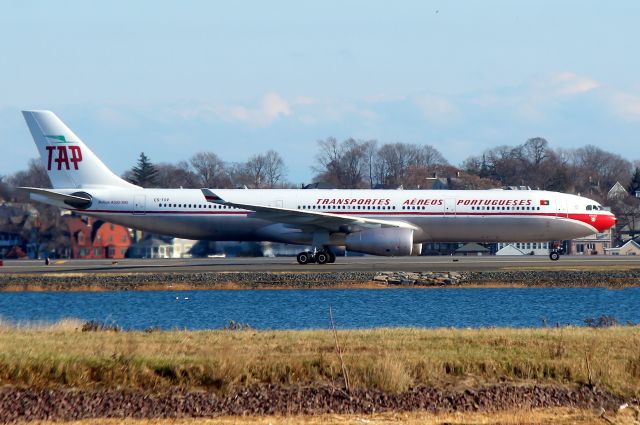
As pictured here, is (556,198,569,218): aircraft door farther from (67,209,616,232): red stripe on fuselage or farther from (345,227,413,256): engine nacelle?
(345,227,413,256): engine nacelle

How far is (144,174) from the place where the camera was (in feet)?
425

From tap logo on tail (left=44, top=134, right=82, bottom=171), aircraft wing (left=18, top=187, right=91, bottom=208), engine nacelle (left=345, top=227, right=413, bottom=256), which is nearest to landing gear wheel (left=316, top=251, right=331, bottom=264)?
engine nacelle (left=345, top=227, right=413, bottom=256)

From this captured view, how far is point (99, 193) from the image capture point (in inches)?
2093

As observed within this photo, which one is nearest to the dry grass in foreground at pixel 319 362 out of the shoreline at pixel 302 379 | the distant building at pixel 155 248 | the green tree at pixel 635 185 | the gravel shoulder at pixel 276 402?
the shoreline at pixel 302 379

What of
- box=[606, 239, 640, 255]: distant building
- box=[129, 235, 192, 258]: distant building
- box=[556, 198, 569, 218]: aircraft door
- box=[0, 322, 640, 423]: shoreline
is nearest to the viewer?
box=[0, 322, 640, 423]: shoreline

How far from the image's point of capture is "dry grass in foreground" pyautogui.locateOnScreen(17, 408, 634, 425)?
15.4 m

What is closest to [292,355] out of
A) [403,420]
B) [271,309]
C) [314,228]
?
[403,420]

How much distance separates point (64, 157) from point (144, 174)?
75892 millimetres

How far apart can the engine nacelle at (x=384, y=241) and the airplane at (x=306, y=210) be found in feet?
1.38

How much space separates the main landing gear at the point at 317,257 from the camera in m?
54.0

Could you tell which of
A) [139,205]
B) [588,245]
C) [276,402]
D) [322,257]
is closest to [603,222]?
[322,257]

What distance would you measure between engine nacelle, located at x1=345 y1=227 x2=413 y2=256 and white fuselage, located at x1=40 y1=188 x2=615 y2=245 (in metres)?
1.71

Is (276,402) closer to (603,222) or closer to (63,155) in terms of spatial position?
(63,155)

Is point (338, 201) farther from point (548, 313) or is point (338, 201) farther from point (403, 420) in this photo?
point (403, 420)
